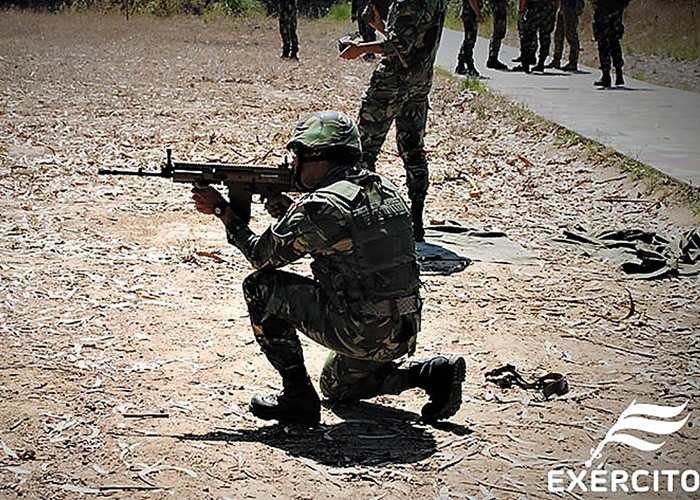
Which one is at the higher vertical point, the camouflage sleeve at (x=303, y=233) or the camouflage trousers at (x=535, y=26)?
the camouflage trousers at (x=535, y=26)

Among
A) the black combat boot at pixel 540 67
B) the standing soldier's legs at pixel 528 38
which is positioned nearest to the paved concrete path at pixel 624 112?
the black combat boot at pixel 540 67

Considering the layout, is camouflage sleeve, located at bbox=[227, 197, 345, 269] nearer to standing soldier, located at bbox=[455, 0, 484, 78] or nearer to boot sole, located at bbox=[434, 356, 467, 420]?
boot sole, located at bbox=[434, 356, 467, 420]

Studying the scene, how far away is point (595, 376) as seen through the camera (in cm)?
509

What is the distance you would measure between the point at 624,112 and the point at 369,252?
1016cm

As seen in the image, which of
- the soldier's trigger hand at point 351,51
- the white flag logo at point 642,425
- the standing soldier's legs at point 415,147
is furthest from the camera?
the soldier's trigger hand at point 351,51

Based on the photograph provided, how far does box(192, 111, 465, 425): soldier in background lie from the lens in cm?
402

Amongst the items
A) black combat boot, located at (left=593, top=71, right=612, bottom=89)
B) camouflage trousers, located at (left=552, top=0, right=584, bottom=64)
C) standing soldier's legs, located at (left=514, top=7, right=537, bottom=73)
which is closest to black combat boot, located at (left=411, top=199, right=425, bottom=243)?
black combat boot, located at (left=593, top=71, right=612, bottom=89)

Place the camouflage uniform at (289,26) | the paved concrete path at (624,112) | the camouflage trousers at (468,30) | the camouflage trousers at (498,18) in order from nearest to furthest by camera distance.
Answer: the paved concrete path at (624,112), the camouflage trousers at (468,30), the camouflage trousers at (498,18), the camouflage uniform at (289,26)

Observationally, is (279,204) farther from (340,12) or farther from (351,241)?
(340,12)

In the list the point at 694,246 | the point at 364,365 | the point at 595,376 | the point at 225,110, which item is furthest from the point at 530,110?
the point at 364,365

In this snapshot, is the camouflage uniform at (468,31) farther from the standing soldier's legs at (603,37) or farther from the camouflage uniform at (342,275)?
the camouflage uniform at (342,275)

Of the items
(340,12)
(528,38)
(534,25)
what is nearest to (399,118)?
(534,25)

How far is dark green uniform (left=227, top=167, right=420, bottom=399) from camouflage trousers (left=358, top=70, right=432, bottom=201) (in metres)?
2.81

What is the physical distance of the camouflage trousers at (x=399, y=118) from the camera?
7066mm
